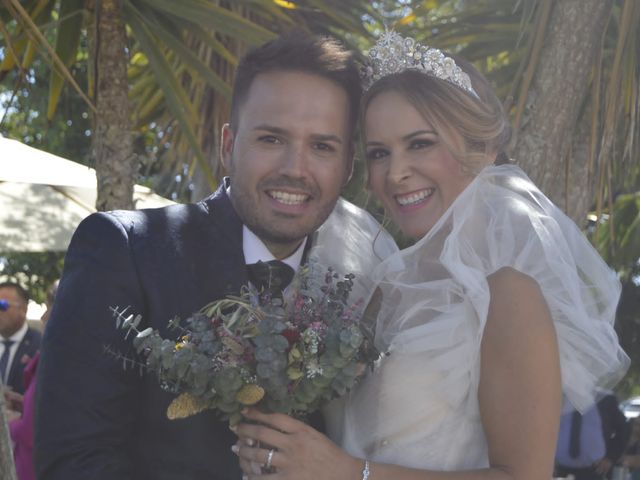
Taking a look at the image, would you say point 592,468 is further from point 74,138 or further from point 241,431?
point 74,138

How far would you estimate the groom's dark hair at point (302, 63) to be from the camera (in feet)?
9.91

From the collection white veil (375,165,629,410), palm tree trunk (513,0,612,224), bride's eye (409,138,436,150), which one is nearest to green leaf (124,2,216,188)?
palm tree trunk (513,0,612,224)

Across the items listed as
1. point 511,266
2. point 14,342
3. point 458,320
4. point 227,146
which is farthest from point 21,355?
point 511,266

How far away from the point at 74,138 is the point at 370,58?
31.8 feet

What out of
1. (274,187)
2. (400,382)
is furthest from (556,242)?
(274,187)

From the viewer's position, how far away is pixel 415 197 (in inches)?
116

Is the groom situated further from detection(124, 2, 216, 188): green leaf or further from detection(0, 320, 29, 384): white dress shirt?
detection(0, 320, 29, 384): white dress shirt

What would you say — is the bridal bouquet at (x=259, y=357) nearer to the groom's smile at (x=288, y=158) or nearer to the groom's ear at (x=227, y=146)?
the groom's smile at (x=288, y=158)

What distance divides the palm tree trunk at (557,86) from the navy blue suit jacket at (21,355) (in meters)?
3.82

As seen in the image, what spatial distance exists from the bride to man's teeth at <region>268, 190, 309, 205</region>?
0.26m

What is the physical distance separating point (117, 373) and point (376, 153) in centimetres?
102

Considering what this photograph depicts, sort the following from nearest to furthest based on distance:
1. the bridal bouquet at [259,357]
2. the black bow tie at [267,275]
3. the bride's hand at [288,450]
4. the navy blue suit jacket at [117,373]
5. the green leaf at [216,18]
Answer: the bridal bouquet at [259,357] → the bride's hand at [288,450] → the navy blue suit jacket at [117,373] → the black bow tie at [267,275] → the green leaf at [216,18]

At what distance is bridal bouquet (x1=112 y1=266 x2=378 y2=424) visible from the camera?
228 centimetres

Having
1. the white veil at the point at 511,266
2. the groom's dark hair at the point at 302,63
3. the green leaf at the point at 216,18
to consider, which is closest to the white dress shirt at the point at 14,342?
the green leaf at the point at 216,18
